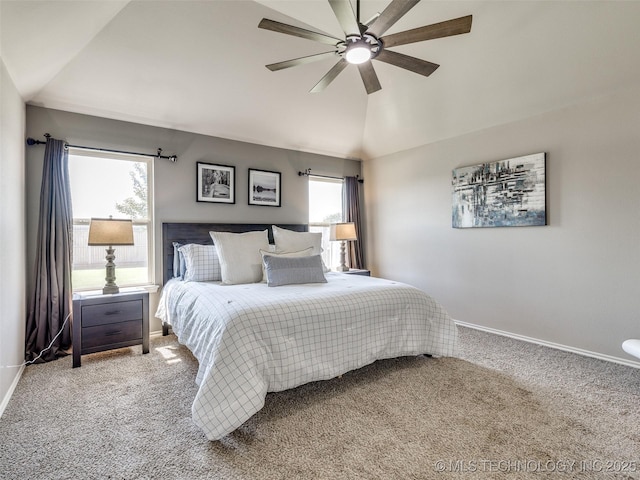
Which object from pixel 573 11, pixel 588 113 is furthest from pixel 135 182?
pixel 588 113

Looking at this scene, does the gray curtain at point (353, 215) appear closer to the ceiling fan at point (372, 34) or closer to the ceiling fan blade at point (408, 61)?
the ceiling fan at point (372, 34)

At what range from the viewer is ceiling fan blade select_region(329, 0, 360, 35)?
5.83 feet

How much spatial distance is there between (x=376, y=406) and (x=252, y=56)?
332 centimetres

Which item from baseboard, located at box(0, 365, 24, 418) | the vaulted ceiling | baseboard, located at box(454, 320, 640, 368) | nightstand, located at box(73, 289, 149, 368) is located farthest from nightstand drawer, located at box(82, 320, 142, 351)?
baseboard, located at box(454, 320, 640, 368)

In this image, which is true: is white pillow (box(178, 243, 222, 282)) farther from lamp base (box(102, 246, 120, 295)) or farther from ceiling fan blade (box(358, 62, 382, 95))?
ceiling fan blade (box(358, 62, 382, 95))

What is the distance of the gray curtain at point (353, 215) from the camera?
5.13 metres

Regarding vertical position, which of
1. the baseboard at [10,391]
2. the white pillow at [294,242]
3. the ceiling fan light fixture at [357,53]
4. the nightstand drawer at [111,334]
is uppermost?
the ceiling fan light fixture at [357,53]

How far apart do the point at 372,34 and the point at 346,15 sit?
253mm

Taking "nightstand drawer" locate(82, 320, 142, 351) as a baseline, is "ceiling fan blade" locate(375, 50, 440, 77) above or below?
above

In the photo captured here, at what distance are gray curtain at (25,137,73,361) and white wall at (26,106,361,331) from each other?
0.37ft

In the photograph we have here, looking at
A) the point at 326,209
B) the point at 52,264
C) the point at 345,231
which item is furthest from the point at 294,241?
the point at 52,264

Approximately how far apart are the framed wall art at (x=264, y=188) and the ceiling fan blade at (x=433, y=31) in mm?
2649

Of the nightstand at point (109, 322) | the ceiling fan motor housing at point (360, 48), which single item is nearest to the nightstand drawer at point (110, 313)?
the nightstand at point (109, 322)

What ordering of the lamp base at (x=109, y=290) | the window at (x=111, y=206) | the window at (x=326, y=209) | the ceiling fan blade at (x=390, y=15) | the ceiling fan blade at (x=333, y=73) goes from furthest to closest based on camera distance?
the window at (x=326, y=209), the window at (x=111, y=206), the lamp base at (x=109, y=290), the ceiling fan blade at (x=333, y=73), the ceiling fan blade at (x=390, y=15)
